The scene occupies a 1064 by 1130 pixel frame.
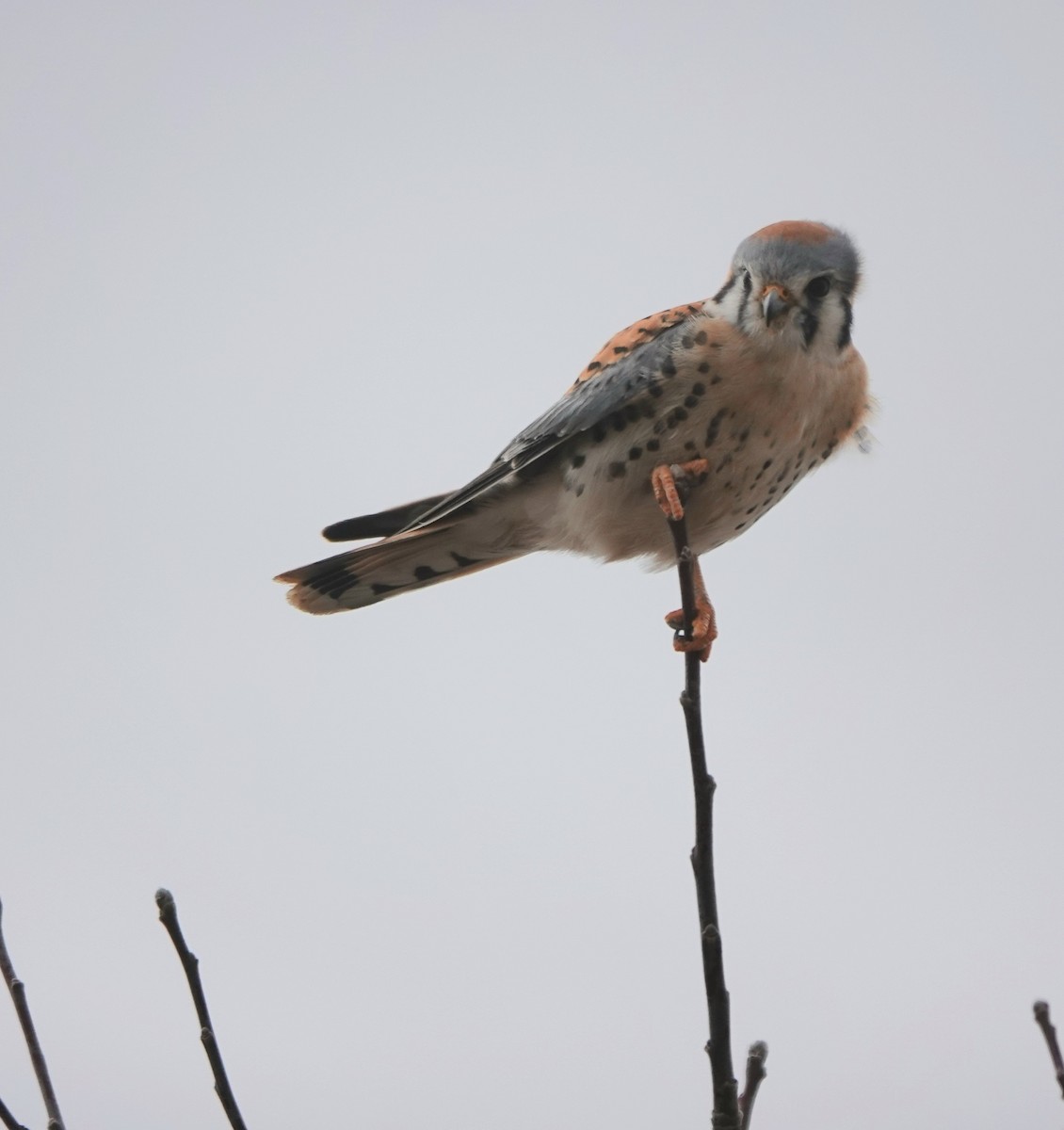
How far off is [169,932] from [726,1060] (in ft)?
2.05

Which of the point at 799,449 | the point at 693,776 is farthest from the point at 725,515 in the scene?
the point at 693,776

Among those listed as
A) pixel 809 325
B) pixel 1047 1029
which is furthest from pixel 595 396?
pixel 1047 1029

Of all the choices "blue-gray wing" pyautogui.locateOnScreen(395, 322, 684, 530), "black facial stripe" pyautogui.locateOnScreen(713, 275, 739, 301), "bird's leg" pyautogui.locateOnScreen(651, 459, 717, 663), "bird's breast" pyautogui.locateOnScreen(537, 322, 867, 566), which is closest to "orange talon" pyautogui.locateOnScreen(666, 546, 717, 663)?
"bird's leg" pyautogui.locateOnScreen(651, 459, 717, 663)

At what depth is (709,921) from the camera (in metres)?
1.74

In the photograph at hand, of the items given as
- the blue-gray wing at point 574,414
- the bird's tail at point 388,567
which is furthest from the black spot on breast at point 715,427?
the bird's tail at point 388,567

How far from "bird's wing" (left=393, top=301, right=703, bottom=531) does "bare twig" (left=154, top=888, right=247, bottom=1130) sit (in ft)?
6.98

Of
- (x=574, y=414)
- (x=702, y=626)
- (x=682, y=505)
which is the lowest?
(x=702, y=626)

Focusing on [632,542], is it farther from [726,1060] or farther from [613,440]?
[726,1060]

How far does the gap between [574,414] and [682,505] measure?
0.47m

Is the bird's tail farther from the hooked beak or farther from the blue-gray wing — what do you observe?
the hooked beak

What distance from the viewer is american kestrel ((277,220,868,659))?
3.23m

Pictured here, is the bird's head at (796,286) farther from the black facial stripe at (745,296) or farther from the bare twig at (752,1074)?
the bare twig at (752,1074)

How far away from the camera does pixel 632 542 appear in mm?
3541

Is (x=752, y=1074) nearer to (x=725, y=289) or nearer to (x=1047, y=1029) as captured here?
(x=1047, y=1029)
